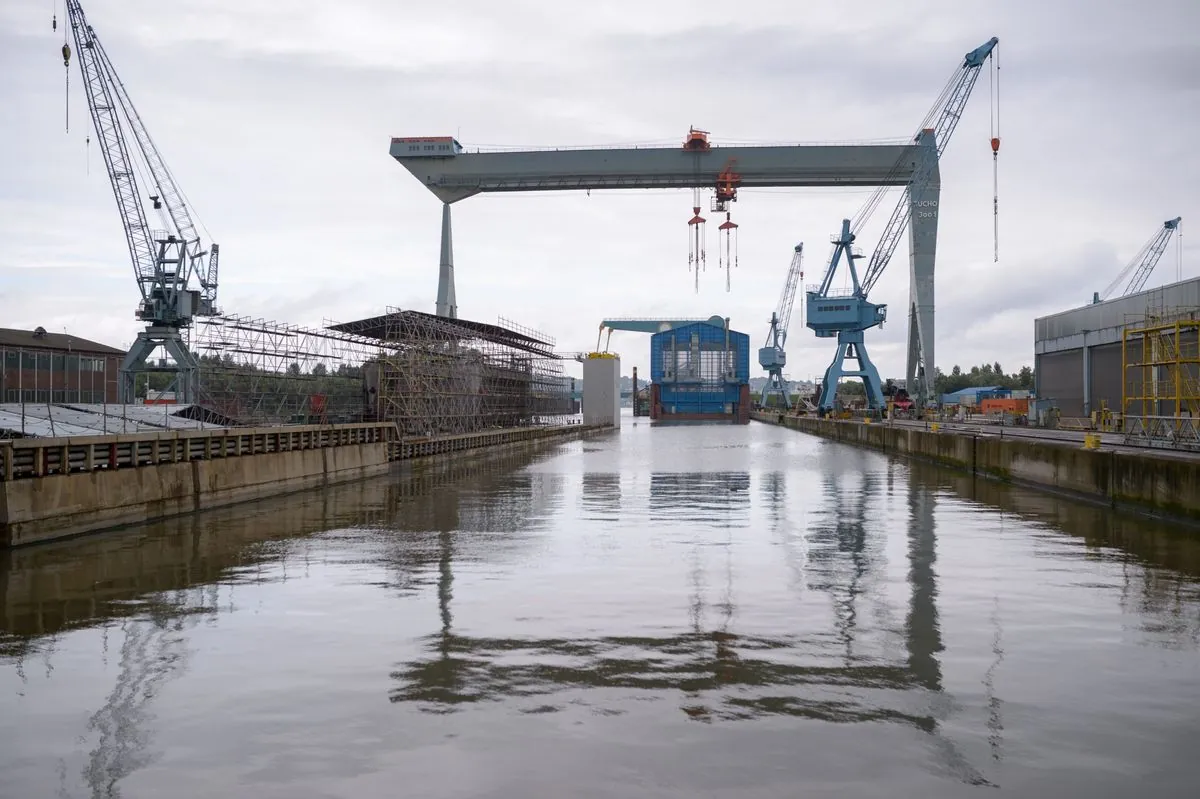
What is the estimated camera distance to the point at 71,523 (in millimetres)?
17406

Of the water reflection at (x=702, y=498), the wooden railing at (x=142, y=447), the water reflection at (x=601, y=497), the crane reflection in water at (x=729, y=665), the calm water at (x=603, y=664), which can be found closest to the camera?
the calm water at (x=603, y=664)

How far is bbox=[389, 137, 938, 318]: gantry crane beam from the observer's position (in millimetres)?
67062

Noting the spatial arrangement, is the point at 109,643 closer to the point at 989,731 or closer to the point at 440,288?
the point at 989,731

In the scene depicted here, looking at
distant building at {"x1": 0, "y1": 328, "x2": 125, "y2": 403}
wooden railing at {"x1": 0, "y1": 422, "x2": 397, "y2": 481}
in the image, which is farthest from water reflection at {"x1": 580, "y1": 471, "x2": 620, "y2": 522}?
distant building at {"x1": 0, "y1": 328, "x2": 125, "y2": 403}

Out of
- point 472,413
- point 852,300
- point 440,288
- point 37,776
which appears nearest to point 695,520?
point 37,776

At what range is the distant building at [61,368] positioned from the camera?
53.2m

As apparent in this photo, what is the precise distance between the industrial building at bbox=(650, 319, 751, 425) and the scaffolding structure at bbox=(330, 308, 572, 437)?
186 feet

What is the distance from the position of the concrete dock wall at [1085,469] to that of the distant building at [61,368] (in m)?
42.9

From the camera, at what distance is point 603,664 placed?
888 centimetres

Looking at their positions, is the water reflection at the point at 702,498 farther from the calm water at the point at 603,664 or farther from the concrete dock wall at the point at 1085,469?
the concrete dock wall at the point at 1085,469

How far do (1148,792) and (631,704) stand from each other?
12.3ft

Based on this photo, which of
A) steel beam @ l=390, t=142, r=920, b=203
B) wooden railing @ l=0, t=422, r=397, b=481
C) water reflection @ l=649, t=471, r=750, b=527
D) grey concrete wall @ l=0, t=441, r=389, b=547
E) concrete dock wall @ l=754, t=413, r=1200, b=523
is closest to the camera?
grey concrete wall @ l=0, t=441, r=389, b=547

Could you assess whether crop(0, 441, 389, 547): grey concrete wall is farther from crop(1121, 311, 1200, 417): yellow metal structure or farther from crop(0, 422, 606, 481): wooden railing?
crop(1121, 311, 1200, 417): yellow metal structure

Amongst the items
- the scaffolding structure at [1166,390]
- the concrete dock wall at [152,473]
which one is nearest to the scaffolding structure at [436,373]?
the concrete dock wall at [152,473]
